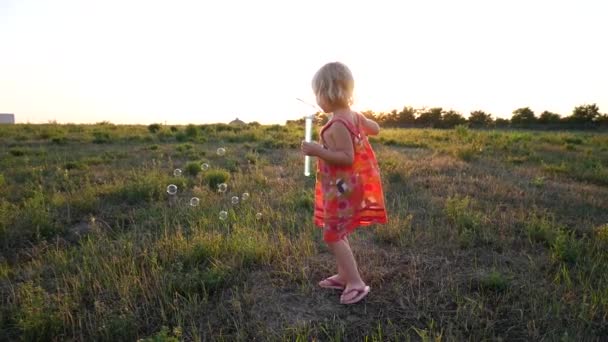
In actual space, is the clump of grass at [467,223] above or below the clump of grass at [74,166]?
below

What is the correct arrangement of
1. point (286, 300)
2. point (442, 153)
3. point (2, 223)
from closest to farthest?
point (286, 300), point (2, 223), point (442, 153)

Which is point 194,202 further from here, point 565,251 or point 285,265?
point 565,251

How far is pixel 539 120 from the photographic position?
36.1 meters

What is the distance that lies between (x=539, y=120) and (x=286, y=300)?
39321mm

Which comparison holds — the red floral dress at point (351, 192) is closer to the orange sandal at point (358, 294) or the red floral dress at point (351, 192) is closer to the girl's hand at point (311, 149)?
the girl's hand at point (311, 149)

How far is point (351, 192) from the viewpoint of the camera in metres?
3.20

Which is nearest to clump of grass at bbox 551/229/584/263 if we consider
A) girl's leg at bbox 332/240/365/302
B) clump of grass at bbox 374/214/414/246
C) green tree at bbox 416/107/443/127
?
clump of grass at bbox 374/214/414/246

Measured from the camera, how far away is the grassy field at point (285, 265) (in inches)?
118

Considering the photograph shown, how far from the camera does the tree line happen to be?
34.7 meters

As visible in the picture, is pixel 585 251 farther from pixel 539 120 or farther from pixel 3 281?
pixel 539 120

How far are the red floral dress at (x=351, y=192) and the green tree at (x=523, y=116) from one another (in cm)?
3782

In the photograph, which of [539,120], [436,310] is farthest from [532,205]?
[539,120]

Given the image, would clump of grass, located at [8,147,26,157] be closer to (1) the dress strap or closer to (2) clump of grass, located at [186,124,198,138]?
(2) clump of grass, located at [186,124,198,138]

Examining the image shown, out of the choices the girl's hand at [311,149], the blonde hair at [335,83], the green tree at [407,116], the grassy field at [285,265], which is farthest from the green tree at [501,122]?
the girl's hand at [311,149]
